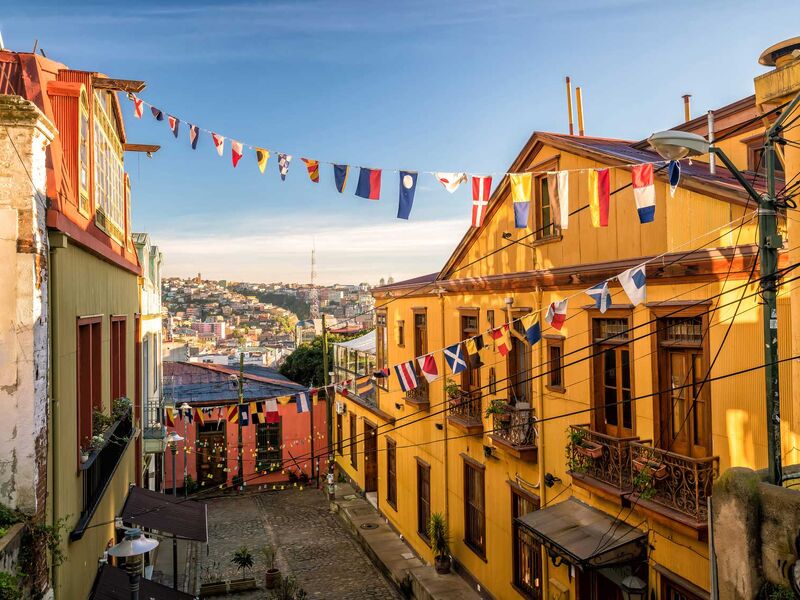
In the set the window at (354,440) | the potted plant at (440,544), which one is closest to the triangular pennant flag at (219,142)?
the potted plant at (440,544)

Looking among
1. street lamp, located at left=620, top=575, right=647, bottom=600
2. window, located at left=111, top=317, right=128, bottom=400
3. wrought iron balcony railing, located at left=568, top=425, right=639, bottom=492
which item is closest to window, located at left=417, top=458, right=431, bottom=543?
wrought iron balcony railing, located at left=568, top=425, right=639, bottom=492

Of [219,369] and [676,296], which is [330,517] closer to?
[219,369]

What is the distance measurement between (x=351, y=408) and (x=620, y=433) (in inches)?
635

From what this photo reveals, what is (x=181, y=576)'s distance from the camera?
16750mm

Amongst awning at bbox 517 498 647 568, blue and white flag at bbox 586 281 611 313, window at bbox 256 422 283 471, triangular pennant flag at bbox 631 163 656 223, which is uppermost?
triangular pennant flag at bbox 631 163 656 223

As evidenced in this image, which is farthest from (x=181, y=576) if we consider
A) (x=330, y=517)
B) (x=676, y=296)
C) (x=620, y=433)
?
(x=676, y=296)

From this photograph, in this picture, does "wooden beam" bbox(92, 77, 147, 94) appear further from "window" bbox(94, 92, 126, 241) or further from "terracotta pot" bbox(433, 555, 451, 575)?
"terracotta pot" bbox(433, 555, 451, 575)

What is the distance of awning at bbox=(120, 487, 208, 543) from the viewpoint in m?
11.1

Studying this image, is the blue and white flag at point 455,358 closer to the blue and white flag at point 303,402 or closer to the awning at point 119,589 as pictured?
the blue and white flag at point 303,402

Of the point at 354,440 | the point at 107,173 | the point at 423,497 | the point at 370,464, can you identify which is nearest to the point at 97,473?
the point at 107,173

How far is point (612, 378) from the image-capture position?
9.70 meters

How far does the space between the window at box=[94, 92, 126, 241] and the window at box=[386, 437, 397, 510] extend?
1061 cm

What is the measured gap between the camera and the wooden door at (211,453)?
26078mm

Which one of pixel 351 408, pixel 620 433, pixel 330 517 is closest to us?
pixel 620 433
